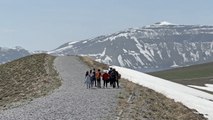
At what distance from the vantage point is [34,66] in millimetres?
77750

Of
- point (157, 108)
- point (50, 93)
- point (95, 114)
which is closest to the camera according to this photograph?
point (95, 114)

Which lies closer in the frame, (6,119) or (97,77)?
(6,119)

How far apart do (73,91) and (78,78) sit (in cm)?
1558

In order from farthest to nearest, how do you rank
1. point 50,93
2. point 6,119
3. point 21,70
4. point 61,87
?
point 21,70
point 61,87
point 50,93
point 6,119

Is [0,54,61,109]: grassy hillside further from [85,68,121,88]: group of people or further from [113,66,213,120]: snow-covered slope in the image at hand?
[113,66,213,120]: snow-covered slope

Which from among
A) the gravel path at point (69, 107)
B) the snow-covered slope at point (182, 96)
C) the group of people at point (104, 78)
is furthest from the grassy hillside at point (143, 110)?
the snow-covered slope at point (182, 96)

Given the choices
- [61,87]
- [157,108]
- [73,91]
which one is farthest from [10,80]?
[157,108]

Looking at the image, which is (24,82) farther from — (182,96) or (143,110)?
(143,110)

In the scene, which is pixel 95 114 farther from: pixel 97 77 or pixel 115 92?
pixel 97 77

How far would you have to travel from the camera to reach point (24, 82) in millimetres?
58031

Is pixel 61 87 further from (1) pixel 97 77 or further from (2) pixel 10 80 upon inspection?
(2) pixel 10 80

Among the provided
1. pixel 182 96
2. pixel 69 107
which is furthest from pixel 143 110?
pixel 182 96

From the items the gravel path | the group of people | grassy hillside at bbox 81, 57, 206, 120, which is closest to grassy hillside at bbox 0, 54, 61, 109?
the gravel path

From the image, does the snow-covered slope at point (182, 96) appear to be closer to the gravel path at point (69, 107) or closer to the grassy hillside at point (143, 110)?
the grassy hillside at point (143, 110)
